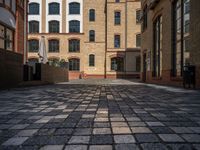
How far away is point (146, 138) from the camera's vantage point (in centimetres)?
380

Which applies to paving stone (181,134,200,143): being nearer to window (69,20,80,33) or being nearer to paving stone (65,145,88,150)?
paving stone (65,145,88,150)

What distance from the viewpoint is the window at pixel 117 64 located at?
45250 millimetres

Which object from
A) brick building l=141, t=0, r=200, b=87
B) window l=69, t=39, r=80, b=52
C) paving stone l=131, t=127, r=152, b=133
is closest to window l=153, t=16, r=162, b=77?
brick building l=141, t=0, r=200, b=87

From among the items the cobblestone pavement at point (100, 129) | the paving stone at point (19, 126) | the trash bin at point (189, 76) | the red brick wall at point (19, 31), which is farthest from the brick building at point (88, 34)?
the paving stone at point (19, 126)

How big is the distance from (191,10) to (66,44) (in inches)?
1352

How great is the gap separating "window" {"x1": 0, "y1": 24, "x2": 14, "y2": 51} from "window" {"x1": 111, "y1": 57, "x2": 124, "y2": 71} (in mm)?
26370

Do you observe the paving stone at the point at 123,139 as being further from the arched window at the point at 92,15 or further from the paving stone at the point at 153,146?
the arched window at the point at 92,15

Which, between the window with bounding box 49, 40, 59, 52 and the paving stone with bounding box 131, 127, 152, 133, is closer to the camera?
the paving stone with bounding box 131, 127, 152, 133

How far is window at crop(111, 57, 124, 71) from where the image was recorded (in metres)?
45.2

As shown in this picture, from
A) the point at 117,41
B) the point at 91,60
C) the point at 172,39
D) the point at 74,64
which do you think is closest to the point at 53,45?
the point at 74,64

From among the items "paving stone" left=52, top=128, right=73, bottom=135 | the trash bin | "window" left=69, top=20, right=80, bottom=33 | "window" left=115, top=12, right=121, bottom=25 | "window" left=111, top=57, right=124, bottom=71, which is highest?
"window" left=115, top=12, right=121, bottom=25

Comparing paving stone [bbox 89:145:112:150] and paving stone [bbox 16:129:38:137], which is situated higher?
paving stone [bbox 16:129:38:137]

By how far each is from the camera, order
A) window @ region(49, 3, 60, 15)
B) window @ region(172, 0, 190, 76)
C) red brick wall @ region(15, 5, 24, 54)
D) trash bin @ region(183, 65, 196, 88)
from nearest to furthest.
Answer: trash bin @ region(183, 65, 196, 88), window @ region(172, 0, 190, 76), red brick wall @ region(15, 5, 24, 54), window @ region(49, 3, 60, 15)

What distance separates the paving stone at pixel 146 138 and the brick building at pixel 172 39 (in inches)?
362
